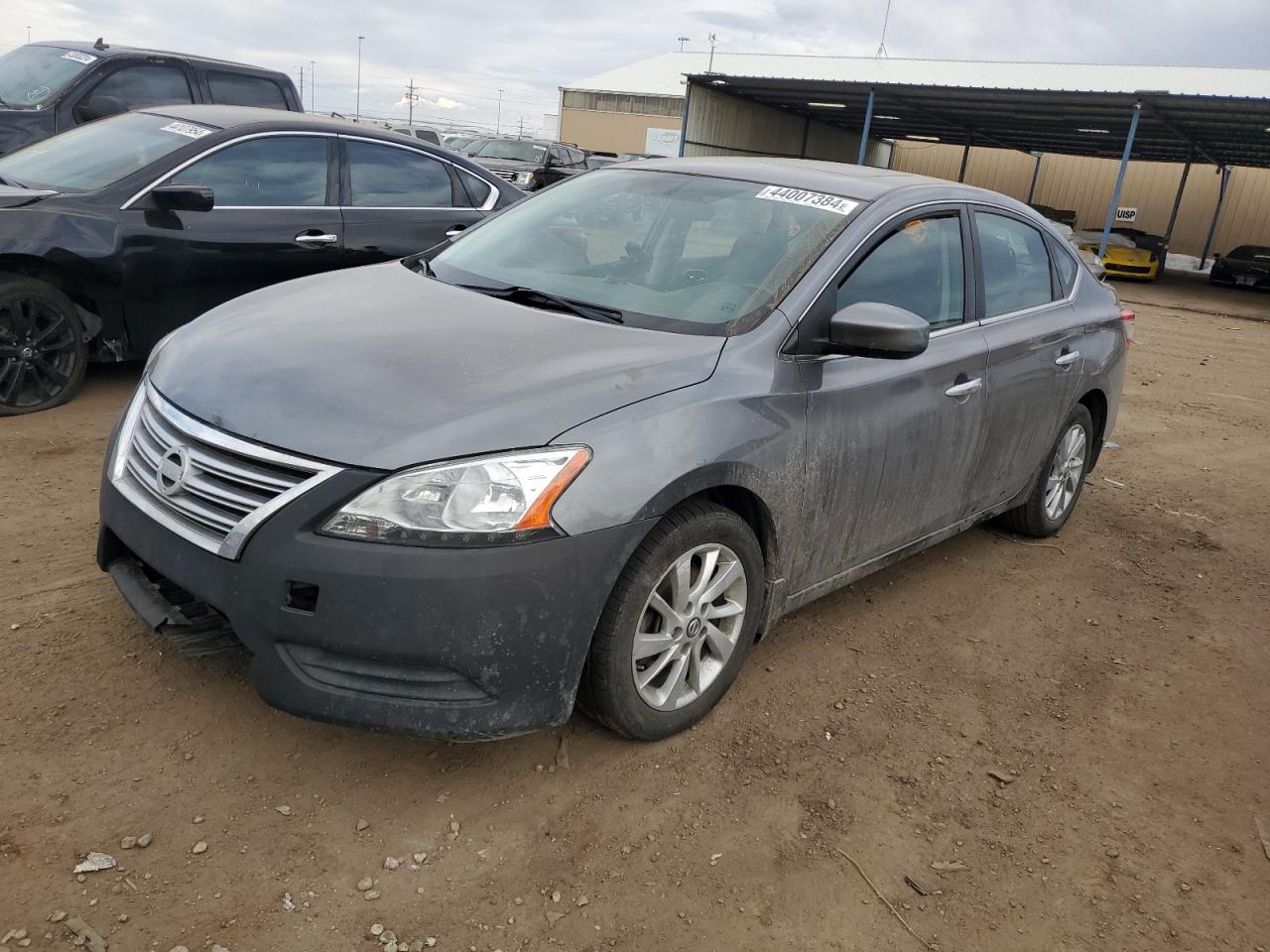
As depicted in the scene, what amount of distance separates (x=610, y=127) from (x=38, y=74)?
154 ft

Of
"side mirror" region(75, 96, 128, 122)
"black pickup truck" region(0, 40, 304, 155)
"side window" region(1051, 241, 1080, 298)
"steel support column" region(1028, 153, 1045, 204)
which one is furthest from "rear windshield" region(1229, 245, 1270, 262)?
"side mirror" region(75, 96, 128, 122)

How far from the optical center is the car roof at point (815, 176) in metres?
3.55

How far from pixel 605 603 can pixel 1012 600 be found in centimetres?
245

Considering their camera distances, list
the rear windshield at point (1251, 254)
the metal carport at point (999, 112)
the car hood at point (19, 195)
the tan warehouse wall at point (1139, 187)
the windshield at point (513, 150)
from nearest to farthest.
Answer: the car hood at point (19, 195), the metal carport at point (999, 112), the rear windshield at point (1251, 254), the windshield at point (513, 150), the tan warehouse wall at point (1139, 187)

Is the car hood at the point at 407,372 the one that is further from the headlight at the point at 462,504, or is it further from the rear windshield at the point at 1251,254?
the rear windshield at the point at 1251,254

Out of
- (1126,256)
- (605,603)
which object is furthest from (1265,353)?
(605,603)

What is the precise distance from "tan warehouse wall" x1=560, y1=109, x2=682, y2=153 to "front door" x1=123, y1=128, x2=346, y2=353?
46.6 m

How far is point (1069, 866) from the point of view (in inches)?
103

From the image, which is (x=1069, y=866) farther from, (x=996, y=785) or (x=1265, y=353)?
(x=1265, y=353)

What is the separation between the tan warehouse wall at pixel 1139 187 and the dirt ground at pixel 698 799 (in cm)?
3451

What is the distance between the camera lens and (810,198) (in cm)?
346

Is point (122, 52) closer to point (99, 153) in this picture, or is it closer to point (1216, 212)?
point (99, 153)

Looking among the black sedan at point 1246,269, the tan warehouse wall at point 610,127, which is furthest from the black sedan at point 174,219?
the tan warehouse wall at point 610,127

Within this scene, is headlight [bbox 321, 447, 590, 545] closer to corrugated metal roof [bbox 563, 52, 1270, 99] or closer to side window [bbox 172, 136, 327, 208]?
side window [bbox 172, 136, 327, 208]
